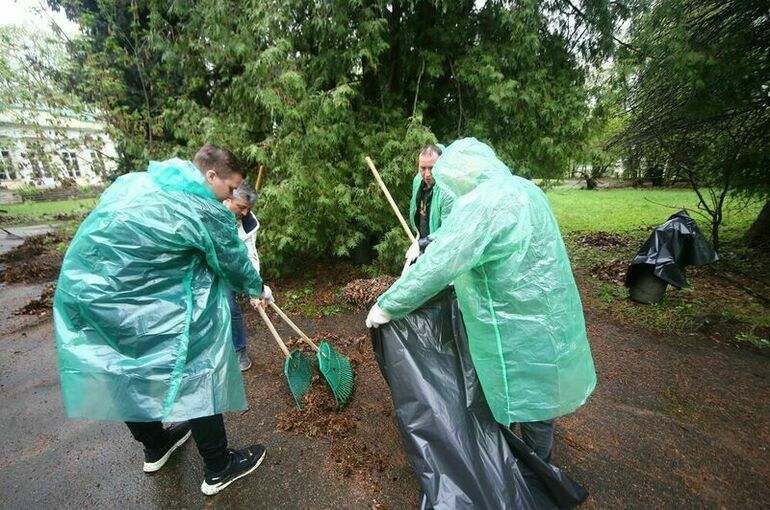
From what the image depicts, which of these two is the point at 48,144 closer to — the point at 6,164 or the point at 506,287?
the point at 6,164

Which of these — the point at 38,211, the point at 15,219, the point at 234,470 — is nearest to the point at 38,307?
the point at 234,470

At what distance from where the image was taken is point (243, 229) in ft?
9.18

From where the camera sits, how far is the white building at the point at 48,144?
469 cm

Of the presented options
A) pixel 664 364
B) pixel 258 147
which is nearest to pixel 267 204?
pixel 258 147

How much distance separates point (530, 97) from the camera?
3.88 meters

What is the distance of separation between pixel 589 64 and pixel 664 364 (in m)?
3.69

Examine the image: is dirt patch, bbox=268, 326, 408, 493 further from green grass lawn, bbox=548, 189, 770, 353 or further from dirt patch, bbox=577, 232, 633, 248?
dirt patch, bbox=577, 232, 633, 248

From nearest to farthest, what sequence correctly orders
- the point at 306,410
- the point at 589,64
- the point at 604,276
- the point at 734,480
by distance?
the point at 734,480 < the point at 306,410 < the point at 589,64 < the point at 604,276

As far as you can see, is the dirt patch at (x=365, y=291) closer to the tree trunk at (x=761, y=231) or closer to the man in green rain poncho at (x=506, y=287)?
the man in green rain poncho at (x=506, y=287)

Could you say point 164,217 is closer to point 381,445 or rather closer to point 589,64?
point 381,445

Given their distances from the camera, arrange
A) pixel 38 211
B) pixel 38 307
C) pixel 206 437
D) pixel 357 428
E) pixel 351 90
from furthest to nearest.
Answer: pixel 38 211
pixel 38 307
pixel 351 90
pixel 357 428
pixel 206 437

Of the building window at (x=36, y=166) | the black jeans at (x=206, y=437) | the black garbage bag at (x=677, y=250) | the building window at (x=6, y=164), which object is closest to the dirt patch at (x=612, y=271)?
the black garbage bag at (x=677, y=250)

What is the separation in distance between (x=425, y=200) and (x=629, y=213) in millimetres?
9941

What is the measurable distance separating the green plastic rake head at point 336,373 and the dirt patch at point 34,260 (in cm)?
486
